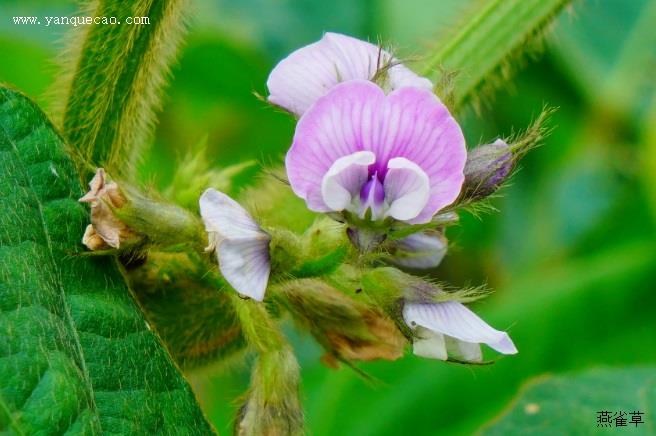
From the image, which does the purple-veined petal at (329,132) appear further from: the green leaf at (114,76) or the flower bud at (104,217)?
the green leaf at (114,76)

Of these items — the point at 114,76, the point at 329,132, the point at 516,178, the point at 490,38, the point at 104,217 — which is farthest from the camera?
the point at 516,178

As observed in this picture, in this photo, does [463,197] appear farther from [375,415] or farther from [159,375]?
[375,415]

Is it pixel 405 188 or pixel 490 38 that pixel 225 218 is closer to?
pixel 405 188

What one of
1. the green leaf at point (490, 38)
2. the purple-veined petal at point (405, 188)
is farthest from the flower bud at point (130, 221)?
the green leaf at point (490, 38)

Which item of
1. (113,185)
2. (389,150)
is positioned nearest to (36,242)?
(113,185)

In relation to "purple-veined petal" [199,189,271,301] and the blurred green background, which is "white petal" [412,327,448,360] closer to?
"purple-veined petal" [199,189,271,301]

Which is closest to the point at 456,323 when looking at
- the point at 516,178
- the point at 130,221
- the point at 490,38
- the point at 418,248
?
the point at 418,248
